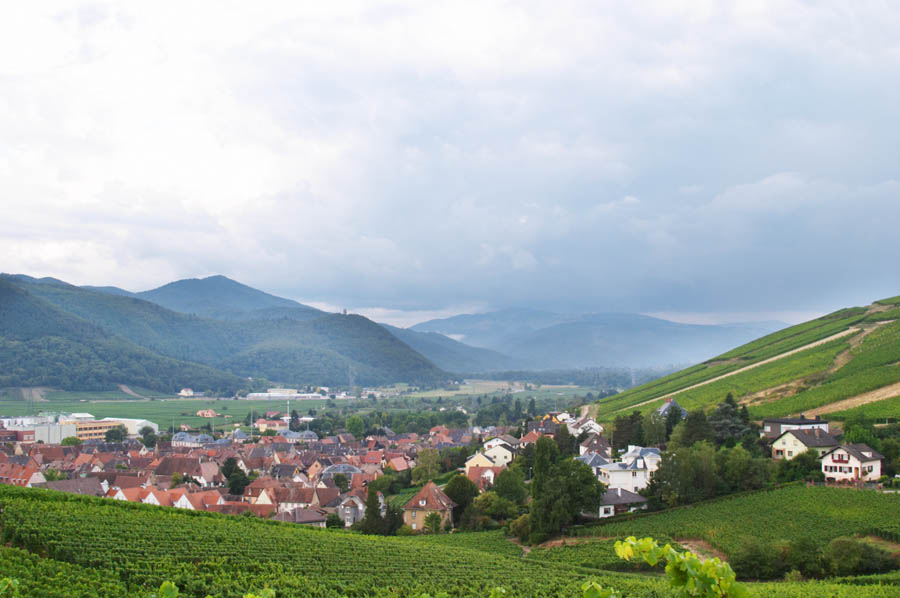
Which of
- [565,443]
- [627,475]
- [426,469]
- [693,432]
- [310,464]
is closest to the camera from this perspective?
[627,475]

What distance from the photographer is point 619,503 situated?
42.3 meters

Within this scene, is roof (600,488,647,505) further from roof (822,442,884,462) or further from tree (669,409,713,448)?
roof (822,442,884,462)

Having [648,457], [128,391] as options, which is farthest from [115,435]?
[128,391]

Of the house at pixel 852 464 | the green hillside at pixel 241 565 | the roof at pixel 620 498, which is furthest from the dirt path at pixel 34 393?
the house at pixel 852 464

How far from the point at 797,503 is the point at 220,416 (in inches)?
5029

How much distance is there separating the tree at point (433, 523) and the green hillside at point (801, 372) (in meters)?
30.6

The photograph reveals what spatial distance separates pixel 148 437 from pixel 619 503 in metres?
80.9

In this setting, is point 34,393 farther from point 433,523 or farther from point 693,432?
point 693,432

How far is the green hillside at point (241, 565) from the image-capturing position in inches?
848

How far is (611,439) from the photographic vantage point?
6234cm

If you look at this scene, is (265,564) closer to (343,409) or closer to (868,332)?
(868,332)

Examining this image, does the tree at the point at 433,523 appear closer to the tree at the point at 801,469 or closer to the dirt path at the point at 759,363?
the tree at the point at 801,469

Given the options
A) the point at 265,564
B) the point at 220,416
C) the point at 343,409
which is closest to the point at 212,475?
the point at 265,564

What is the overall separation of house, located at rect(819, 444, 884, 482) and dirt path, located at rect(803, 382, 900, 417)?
1413 cm
